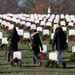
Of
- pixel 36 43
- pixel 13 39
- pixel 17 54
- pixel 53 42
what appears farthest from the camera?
pixel 13 39

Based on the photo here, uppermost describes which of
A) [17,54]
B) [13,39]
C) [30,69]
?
[13,39]

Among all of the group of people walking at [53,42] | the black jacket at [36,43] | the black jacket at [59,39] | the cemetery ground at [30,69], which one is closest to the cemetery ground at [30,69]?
the cemetery ground at [30,69]

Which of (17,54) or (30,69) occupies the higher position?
(17,54)

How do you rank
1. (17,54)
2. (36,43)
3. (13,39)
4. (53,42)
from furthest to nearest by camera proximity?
(13,39)
(36,43)
(17,54)
(53,42)

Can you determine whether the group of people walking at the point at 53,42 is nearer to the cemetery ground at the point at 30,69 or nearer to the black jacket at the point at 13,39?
the black jacket at the point at 13,39

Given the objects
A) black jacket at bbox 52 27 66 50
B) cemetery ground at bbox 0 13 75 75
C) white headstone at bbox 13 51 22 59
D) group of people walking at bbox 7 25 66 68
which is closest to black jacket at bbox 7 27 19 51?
group of people walking at bbox 7 25 66 68

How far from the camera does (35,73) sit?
50.0 ft

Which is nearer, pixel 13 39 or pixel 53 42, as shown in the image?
pixel 53 42

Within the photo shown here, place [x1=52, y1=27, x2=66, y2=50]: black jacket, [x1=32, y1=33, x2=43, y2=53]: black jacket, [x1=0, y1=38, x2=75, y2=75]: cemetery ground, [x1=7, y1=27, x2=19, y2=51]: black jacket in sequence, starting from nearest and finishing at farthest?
[x1=0, y1=38, x2=75, y2=75]: cemetery ground < [x1=52, y1=27, x2=66, y2=50]: black jacket < [x1=32, y1=33, x2=43, y2=53]: black jacket < [x1=7, y1=27, x2=19, y2=51]: black jacket

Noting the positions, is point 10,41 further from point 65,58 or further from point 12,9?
point 12,9

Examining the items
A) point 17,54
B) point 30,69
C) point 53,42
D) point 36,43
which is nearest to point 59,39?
point 53,42

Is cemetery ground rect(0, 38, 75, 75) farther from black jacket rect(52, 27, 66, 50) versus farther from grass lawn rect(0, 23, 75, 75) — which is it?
black jacket rect(52, 27, 66, 50)

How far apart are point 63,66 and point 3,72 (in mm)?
2380

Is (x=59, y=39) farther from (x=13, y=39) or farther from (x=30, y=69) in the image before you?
(x=13, y=39)
